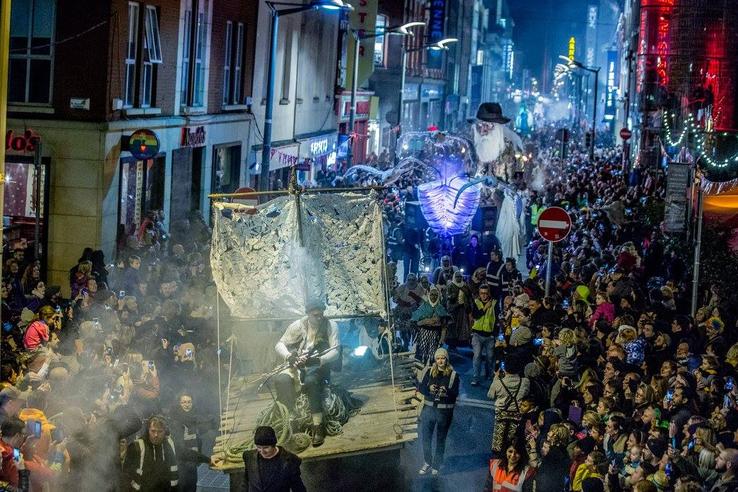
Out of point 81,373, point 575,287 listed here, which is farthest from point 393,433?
point 575,287

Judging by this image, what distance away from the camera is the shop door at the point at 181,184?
2766 cm

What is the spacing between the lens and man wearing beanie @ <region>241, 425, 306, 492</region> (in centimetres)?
947

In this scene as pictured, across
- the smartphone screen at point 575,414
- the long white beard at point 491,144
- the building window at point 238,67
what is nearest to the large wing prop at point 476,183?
the long white beard at point 491,144

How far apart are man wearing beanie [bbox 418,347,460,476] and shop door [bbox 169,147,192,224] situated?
50.2ft

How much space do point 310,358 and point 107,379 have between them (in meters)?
2.34

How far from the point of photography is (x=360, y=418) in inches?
465

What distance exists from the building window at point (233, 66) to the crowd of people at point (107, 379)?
40.2 ft

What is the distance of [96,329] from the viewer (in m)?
14.0

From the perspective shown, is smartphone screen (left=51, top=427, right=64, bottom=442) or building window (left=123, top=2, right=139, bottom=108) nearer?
smartphone screen (left=51, top=427, right=64, bottom=442)

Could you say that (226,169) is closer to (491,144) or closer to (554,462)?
(491,144)

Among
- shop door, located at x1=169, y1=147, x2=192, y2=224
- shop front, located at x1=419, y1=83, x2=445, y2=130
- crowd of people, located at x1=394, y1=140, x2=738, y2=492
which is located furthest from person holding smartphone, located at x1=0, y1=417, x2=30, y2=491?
shop front, located at x1=419, y1=83, x2=445, y2=130

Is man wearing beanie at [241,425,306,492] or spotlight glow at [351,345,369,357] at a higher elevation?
spotlight glow at [351,345,369,357]

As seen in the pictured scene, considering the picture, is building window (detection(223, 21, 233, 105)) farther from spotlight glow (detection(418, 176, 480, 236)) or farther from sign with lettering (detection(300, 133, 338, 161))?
spotlight glow (detection(418, 176, 480, 236))

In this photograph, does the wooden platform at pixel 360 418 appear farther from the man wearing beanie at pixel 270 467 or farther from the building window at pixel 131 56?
the building window at pixel 131 56
